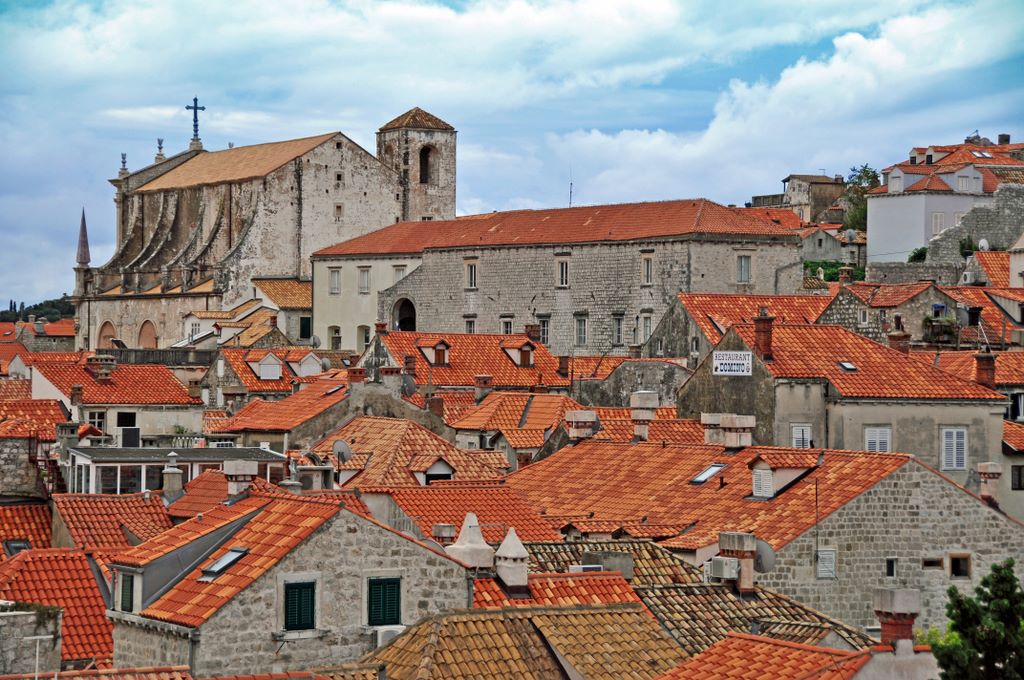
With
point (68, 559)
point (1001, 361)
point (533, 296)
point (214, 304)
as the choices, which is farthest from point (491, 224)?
point (68, 559)

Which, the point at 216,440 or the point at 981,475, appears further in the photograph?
the point at 216,440

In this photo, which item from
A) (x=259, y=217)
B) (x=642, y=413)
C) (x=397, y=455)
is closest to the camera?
(x=397, y=455)

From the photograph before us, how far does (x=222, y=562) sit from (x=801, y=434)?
24.2 m

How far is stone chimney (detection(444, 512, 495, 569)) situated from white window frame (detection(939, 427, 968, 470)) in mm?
22651

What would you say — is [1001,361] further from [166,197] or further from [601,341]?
[166,197]

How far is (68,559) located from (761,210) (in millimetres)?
105449

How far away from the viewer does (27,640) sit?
21.5 metres

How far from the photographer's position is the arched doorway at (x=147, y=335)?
4631 inches

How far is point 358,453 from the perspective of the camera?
1767 inches

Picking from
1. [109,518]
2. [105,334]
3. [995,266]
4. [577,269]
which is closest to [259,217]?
[105,334]

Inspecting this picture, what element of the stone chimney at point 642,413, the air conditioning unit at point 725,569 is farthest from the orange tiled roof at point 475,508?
the stone chimney at point 642,413

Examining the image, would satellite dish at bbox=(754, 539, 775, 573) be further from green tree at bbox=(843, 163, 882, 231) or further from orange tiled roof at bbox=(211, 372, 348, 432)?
green tree at bbox=(843, 163, 882, 231)

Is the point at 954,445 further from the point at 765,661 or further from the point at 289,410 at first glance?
the point at 765,661

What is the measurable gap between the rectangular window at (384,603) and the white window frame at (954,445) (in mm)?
25363
